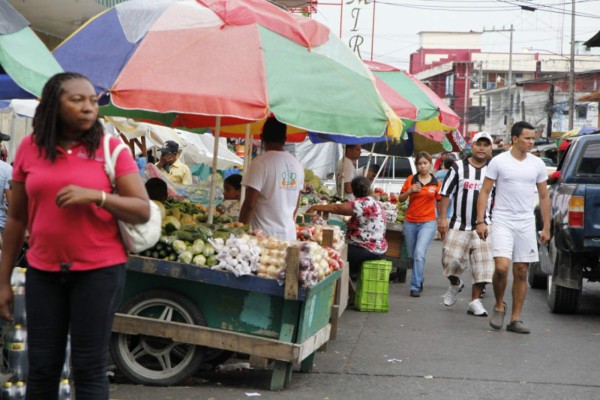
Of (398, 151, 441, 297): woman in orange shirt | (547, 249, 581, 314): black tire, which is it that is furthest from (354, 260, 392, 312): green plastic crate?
(547, 249, 581, 314): black tire

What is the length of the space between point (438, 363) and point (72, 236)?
506 centimetres

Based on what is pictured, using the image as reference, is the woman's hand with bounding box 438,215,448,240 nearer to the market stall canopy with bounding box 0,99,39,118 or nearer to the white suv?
the market stall canopy with bounding box 0,99,39,118

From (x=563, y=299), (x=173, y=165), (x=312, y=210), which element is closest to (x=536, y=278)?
(x=563, y=299)

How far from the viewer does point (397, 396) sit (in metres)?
7.38

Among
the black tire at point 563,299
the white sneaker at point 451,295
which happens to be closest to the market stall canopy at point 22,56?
the white sneaker at point 451,295

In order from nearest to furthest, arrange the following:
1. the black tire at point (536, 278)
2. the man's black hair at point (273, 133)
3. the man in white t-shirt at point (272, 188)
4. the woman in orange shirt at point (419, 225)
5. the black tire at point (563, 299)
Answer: the man in white t-shirt at point (272, 188)
the man's black hair at point (273, 133)
the black tire at point (563, 299)
the woman in orange shirt at point (419, 225)
the black tire at point (536, 278)

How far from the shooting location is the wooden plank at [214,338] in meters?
7.10

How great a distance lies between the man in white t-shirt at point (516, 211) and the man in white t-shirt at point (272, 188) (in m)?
2.70

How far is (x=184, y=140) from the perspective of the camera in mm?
22875

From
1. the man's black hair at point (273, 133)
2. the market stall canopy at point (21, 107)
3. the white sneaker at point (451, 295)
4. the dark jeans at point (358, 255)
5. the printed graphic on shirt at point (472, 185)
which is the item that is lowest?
the white sneaker at point (451, 295)

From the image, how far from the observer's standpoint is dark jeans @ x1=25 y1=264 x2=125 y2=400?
4402 mm

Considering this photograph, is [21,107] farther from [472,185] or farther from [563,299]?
[563,299]

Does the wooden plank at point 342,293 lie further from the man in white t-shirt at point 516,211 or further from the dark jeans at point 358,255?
the dark jeans at point 358,255

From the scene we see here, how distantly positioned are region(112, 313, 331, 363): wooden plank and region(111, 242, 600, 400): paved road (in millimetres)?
343
